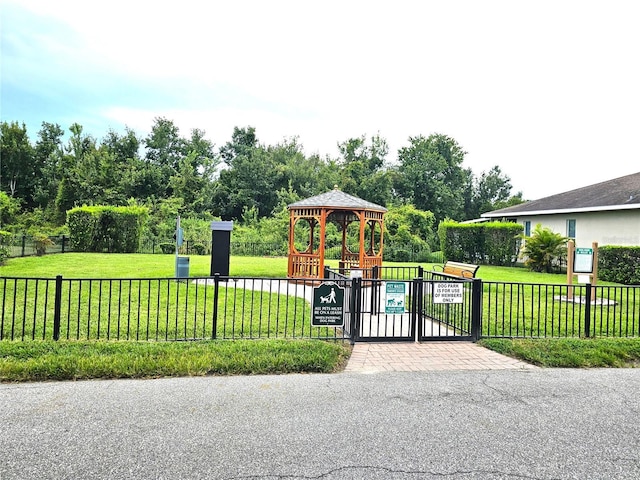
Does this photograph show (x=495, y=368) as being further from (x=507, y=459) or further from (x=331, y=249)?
(x=331, y=249)

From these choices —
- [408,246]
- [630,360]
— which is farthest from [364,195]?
[630,360]

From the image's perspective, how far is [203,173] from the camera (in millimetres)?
41781

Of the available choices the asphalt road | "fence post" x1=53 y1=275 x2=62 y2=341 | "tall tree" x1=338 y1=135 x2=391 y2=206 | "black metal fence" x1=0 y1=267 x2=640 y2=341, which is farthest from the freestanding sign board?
"tall tree" x1=338 y1=135 x2=391 y2=206

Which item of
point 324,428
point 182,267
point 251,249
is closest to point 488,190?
point 251,249

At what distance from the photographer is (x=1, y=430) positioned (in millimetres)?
3832

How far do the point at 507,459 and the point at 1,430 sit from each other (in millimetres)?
3921

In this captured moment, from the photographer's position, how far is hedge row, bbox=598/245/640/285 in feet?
55.5

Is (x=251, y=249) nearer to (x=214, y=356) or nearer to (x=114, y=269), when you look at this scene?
(x=114, y=269)

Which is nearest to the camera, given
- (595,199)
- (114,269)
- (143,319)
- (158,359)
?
(158,359)

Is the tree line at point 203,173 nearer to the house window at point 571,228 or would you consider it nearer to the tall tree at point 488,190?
the tall tree at point 488,190

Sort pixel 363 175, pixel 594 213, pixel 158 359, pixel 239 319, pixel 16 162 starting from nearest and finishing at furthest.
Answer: pixel 158 359, pixel 239 319, pixel 594 213, pixel 363 175, pixel 16 162

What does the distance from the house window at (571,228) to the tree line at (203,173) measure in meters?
13.4

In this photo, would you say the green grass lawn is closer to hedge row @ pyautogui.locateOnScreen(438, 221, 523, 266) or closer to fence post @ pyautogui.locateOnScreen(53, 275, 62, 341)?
hedge row @ pyautogui.locateOnScreen(438, 221, 523, 266)

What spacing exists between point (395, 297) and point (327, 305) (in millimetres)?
1054
